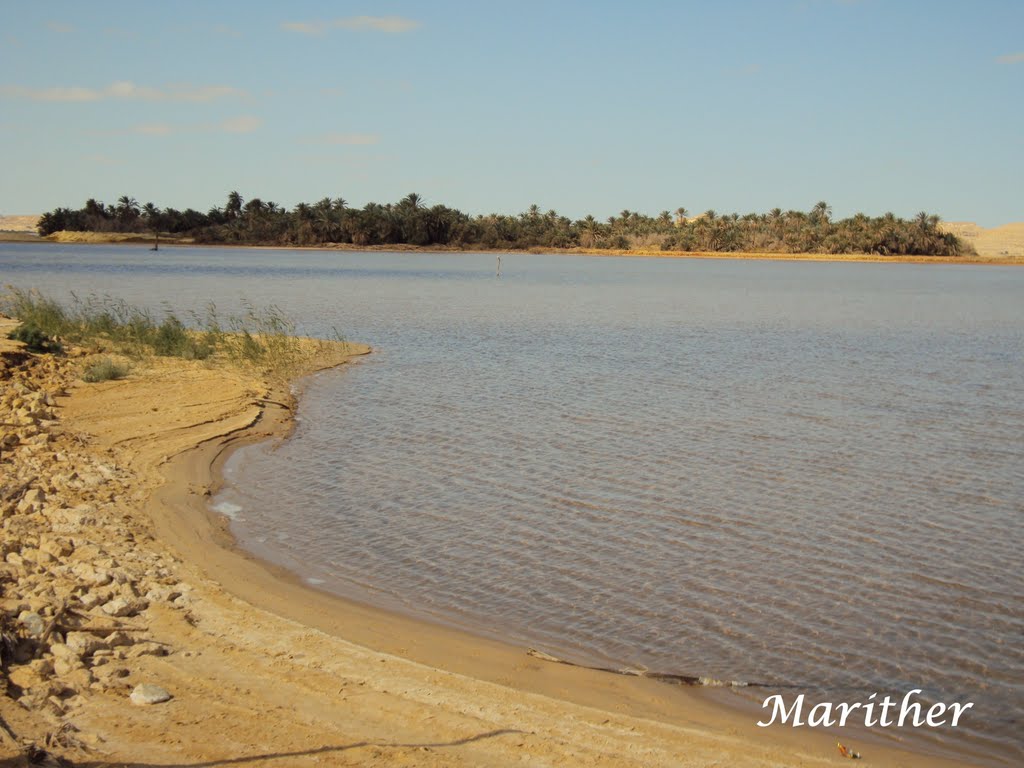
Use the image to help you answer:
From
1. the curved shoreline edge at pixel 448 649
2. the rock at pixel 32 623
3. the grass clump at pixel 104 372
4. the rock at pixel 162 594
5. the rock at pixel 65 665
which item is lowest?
the curved shoreline edge at pixel 448 649

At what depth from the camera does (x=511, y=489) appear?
38.9 feet

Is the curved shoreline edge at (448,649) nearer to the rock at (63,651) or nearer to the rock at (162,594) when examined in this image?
the rock at (162,594)

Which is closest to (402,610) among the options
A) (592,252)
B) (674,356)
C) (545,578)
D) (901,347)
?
(545,578)

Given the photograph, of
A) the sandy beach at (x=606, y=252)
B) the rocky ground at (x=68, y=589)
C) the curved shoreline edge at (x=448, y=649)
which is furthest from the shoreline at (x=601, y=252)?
the curved shoreline edge at (x=448, y=649)

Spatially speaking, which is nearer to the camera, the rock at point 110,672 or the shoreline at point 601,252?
the rock at point 110,672

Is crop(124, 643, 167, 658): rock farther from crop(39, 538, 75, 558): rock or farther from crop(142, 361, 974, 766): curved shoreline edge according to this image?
crop(39, 538, 75, 558): rock

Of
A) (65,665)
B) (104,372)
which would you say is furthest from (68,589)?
(104,372)

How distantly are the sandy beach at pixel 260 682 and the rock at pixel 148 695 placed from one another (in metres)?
0.02

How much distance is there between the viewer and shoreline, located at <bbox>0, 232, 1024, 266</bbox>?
134 meters

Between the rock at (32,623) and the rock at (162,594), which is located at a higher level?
the rock at (32,623)

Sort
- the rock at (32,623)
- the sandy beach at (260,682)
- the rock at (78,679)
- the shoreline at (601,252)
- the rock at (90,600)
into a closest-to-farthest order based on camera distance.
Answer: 1. the sandy beach at (260,682)
2. the rock at (78,679)
3. the rock at (32,623)
4. the rock at (90,600)
5. the shoreline at (601,252)

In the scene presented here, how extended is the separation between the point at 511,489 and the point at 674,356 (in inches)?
574

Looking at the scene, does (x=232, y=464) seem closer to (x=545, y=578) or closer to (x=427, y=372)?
(x=545, y=578)

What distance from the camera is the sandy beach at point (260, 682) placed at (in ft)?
17.0
